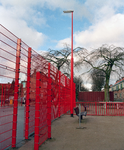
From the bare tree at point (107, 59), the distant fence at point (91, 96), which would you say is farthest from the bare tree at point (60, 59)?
the distant fence at point (91, 96)

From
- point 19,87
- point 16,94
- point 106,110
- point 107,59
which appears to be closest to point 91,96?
point 107,59

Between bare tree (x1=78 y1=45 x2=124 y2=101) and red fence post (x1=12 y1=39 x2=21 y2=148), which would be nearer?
Answer: red fence post (x1=12 y1=39 x2=21 y2=148)

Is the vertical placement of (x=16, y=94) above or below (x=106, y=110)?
above

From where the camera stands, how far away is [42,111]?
506cm

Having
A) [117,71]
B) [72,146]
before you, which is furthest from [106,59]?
[72,146]

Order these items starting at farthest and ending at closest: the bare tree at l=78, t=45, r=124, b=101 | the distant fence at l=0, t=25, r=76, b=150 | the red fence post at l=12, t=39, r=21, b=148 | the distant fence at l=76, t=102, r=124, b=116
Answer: the bare tree at l=78, t=45, r=124, b=101 → the distant fence at l=76, t=102, r=124, b=116 → the red fence post at l=12, t=39, r=21, b=148 → the distant fence at l=0, t=25, r=76, b=150

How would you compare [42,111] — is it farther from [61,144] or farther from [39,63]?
[39,63]

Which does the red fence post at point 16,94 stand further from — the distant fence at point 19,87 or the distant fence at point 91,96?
the distant fence at point 91,96

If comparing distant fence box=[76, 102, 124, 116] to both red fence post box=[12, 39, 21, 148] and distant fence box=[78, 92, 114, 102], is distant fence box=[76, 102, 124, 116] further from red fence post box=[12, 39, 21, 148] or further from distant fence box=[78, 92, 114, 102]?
distant fence box=[78, 92, 114, 102]

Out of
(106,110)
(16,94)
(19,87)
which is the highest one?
(19,87)

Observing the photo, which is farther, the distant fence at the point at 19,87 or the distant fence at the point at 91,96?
the distant fence at the point at 91,96

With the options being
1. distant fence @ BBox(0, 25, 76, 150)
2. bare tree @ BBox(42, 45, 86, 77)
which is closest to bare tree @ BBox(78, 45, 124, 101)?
bare tree @ BBox(42, 45, 86, 77)

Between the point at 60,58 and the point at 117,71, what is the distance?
8608mm

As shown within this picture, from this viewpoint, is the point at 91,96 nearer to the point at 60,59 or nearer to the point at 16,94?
the point at 60,59
